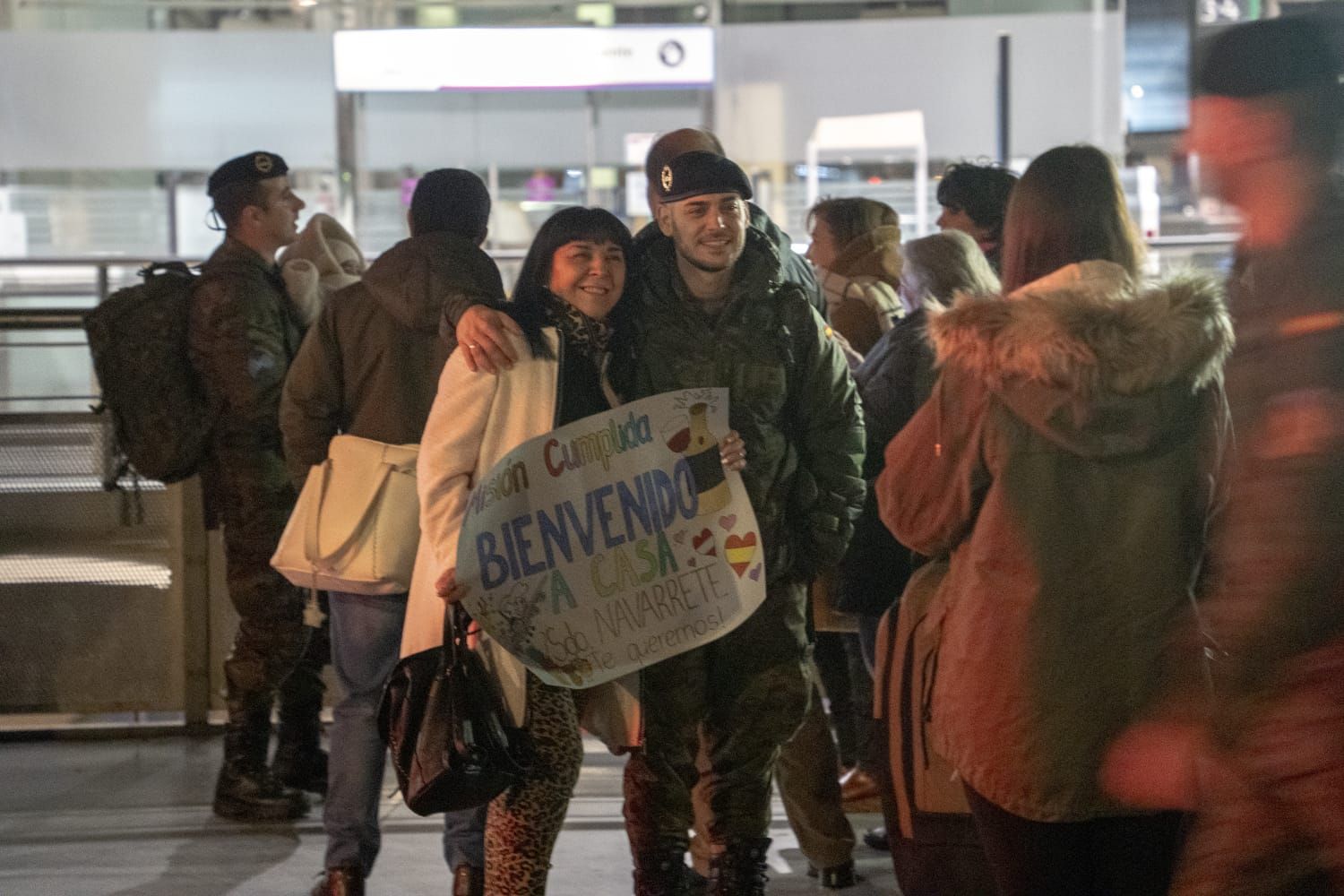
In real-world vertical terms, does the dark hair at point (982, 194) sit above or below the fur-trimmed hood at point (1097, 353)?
above

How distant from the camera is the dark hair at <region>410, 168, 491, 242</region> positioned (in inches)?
173

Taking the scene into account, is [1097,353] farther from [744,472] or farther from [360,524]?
[360,524]

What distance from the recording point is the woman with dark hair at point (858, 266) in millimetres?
5543

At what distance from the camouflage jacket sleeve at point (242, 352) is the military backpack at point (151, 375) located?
0.23 feet

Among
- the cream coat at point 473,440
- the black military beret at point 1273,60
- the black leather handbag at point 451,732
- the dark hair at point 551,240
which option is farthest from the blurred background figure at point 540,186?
the black military beret at point 1273,60

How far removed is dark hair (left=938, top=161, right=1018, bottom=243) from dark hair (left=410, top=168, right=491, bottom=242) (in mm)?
1756

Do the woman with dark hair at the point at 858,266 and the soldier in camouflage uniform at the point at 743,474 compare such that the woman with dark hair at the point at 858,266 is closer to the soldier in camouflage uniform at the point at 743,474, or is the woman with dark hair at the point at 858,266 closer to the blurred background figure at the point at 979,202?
the blurred background figure at the point at 979,202

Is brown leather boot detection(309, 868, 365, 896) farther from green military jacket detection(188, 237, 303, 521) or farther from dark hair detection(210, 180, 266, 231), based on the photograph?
dark hair detection(210, 180, 266, 231)

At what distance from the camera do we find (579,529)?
12.2 feet

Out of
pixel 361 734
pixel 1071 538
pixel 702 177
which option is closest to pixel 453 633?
pixel 361 734

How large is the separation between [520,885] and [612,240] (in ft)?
4.85

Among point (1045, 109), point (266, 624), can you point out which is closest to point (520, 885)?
point (266, 624)

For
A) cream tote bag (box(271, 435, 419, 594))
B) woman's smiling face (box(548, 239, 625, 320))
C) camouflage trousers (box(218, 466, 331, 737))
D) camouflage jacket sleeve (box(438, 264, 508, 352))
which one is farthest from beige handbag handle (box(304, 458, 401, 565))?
camouflage trousers (box(218, 466, 331, 737))

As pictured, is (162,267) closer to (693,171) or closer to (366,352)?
(366,352)
